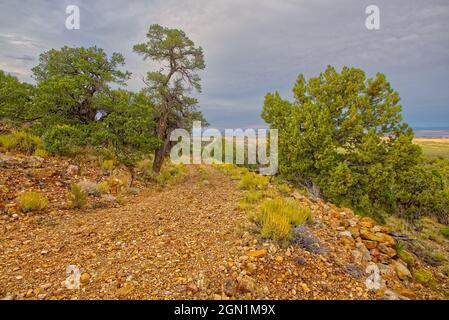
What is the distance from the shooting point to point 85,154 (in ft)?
34.4

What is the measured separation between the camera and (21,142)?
9.92 metres

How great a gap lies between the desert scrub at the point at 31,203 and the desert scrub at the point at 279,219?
5774 mm

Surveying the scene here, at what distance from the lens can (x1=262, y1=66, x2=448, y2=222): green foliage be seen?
10.7 metres

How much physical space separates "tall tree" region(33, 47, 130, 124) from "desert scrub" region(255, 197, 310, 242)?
9285mm

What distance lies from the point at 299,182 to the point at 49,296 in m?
13.1

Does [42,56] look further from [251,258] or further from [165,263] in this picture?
[251,258]

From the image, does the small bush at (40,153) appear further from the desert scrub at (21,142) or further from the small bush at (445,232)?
the small bush at (445,232)

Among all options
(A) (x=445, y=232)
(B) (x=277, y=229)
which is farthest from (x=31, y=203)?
(A) (x=445, y=232)

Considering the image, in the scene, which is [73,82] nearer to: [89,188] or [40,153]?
[40,153]

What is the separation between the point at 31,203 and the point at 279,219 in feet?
20.8

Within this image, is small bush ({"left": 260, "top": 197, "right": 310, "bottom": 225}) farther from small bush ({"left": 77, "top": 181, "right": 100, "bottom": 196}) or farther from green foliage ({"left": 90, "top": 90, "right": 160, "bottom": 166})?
green foliage ({"left": 90, "top": 90, "right": 160, "bottom": 166})

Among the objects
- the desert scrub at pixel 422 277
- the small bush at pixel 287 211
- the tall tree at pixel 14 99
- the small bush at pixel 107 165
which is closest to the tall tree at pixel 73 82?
the tall tree at pixel 14 99

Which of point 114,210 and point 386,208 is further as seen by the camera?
point 386,208
